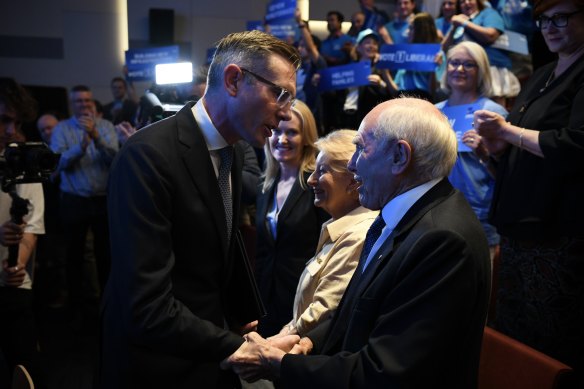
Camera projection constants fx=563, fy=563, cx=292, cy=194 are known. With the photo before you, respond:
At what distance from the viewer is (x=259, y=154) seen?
4.94 metres

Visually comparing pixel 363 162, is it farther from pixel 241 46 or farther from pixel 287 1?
pixel 287 1

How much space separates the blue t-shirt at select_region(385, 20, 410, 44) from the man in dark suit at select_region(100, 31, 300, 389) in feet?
12.4

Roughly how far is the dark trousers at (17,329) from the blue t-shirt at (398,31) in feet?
13.0

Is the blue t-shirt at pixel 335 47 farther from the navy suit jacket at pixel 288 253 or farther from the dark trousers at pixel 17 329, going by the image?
the dark trousers at pixel 17 329

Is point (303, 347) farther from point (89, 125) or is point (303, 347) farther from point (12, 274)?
point (89, 125)

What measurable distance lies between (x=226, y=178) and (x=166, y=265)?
361 mm

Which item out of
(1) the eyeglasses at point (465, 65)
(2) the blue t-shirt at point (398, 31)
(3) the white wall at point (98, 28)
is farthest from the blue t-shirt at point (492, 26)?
(3) the white wall at point (98, 28)

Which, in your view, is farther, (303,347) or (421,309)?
(303,347)

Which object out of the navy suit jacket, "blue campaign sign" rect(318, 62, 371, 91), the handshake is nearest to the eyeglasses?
the navy suit jacket

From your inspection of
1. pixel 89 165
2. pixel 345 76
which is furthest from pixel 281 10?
pixel 89 165

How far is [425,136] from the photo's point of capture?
1.37 m

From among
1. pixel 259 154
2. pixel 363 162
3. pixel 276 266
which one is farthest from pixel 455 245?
pixel 259 154

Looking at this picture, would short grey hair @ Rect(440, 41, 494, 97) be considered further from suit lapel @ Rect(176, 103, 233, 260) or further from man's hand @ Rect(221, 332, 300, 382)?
man's hand @ Rect(221, 332, 300, 382)

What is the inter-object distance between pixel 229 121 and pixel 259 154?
332 cm
